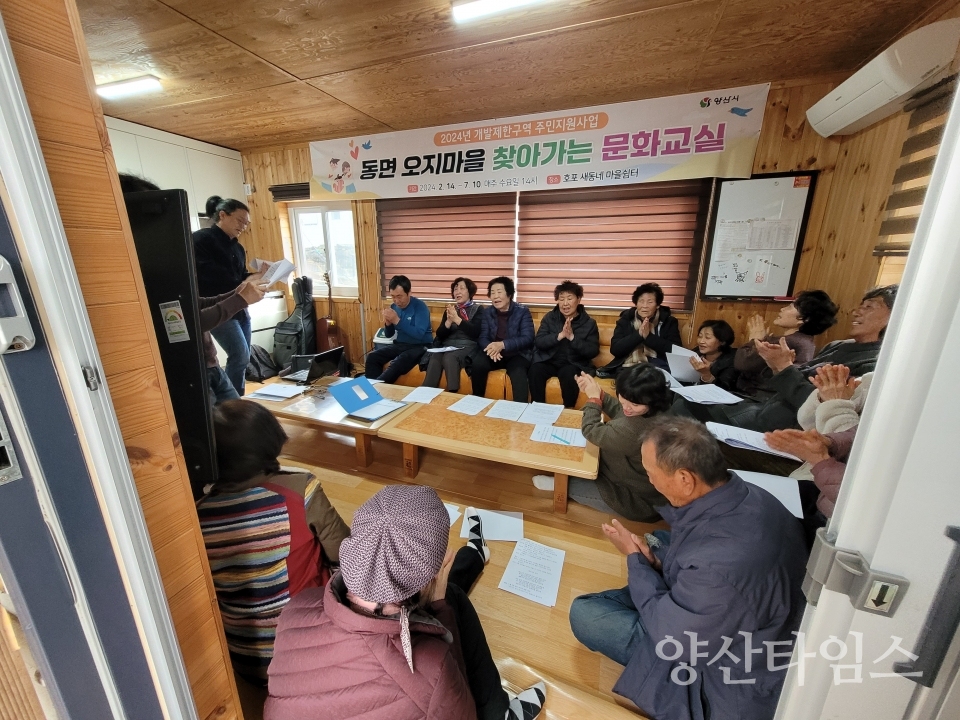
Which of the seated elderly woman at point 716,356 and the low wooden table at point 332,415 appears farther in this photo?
the seated elderly woman at point 716,356

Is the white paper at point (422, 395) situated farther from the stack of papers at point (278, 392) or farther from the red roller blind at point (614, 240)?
the red roller blind at point (614, 240)

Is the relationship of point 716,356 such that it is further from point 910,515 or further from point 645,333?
point 910,515

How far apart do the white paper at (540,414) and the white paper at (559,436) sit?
5 cm

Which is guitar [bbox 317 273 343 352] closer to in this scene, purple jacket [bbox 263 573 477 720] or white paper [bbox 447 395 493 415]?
white paper [bbox 447 395 493 415]

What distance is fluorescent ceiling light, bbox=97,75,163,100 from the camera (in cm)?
231

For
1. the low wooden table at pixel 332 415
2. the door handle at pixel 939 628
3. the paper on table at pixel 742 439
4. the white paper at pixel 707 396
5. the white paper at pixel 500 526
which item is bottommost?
the white paper at pixel 500 526

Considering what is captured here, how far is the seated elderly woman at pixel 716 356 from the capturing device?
2.38m

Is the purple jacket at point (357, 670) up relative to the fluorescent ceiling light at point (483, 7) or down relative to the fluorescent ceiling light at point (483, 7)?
down

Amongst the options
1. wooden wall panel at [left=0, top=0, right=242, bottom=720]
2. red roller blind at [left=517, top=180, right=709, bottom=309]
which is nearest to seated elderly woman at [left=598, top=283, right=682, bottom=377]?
red roller blind at [left=517, top=180, right=709, bottom=309]

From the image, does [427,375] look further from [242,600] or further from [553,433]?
[242,600]

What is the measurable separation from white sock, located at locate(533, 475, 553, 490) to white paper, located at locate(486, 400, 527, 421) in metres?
0.34

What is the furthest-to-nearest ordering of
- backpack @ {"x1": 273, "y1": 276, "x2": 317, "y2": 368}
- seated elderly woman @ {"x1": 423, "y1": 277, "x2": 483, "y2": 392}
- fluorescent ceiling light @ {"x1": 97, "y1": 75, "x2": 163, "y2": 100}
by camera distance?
1. backpack @ {"x1": 273, "y1": 276, "x2": 317, "y2": 368}
2. seated elderly woman @ {"x1": 423, "y1": 277, "x2": 483, "y2": 392}
3. fluorescent ceiling light @ {"x1": 97, "y1": 75, "x2": 163, "y2": 100}

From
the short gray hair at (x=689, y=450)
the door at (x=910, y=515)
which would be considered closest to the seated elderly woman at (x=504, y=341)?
the short gray hair at (x=689, y=450)

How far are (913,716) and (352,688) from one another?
70 centimetres
